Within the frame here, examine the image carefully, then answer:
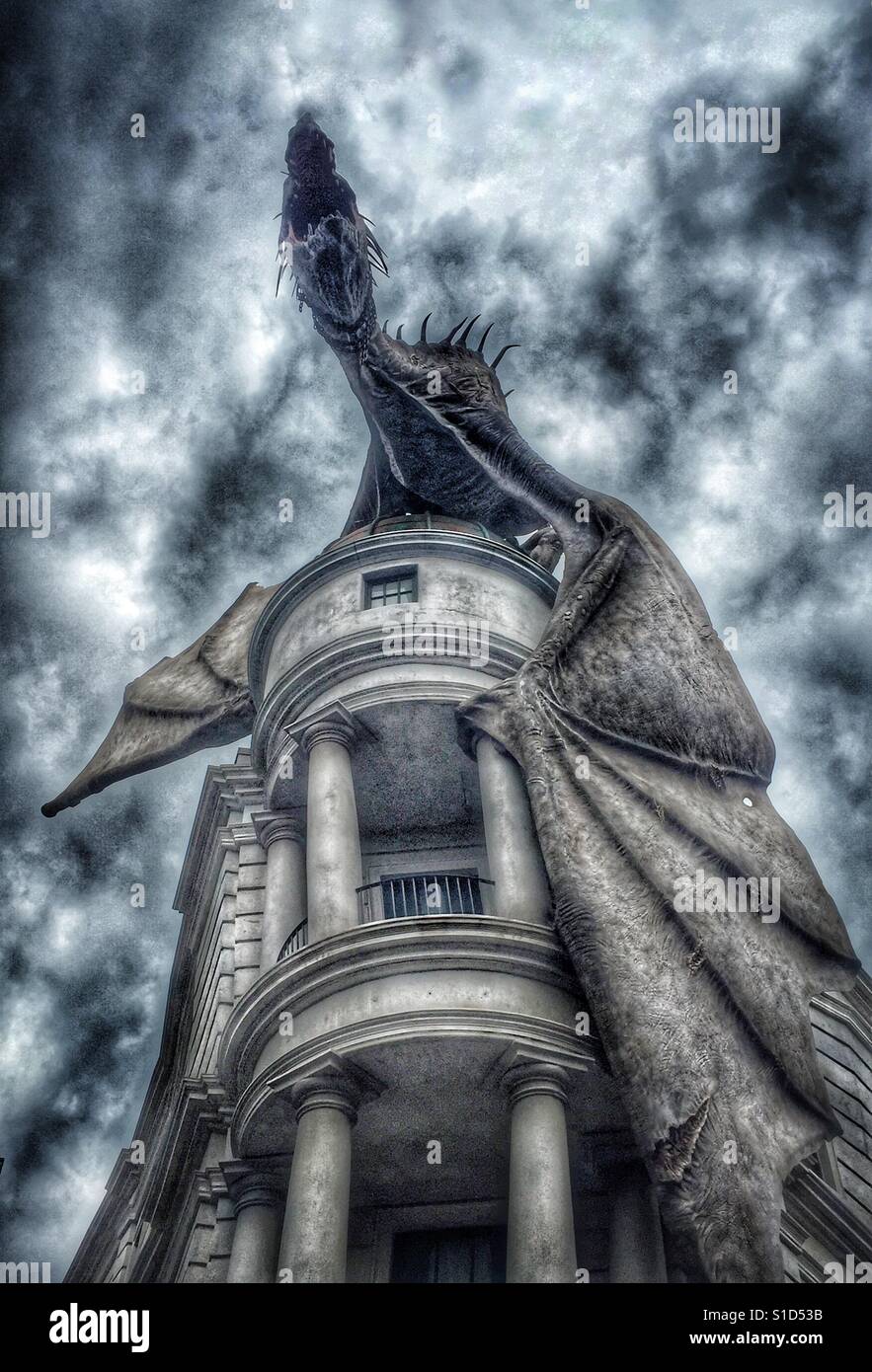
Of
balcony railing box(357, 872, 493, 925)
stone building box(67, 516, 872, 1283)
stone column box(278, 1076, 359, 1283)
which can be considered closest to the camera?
stone column box(278, 1076, 359, 1283)

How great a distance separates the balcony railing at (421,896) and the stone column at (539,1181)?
4.13 m

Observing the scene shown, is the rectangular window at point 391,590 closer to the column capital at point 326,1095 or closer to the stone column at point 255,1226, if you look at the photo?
the column capital at point 326,1095

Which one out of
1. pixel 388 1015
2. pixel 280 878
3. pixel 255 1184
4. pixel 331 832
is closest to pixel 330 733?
pixel 331 832

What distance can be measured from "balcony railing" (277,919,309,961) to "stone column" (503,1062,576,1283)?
4.61 meters

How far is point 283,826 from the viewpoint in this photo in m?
24.6

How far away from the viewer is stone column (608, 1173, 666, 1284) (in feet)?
58.9

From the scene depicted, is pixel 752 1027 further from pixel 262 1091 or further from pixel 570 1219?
pixel 262 1091

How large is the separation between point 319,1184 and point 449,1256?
12.5ft

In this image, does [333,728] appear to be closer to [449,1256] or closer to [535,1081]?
[535,1081]

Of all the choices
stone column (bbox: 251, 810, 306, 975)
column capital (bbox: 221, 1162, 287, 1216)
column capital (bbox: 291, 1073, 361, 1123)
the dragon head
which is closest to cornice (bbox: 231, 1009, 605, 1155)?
column capital (bbox: 291, 1073, 361, 1123)

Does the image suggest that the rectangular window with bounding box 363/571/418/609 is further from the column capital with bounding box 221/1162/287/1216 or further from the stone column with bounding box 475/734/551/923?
the column capital with bounding box 221/1162/287/1216

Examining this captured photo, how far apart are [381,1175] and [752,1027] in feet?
18.8

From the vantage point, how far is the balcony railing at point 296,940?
2127 centimetres
